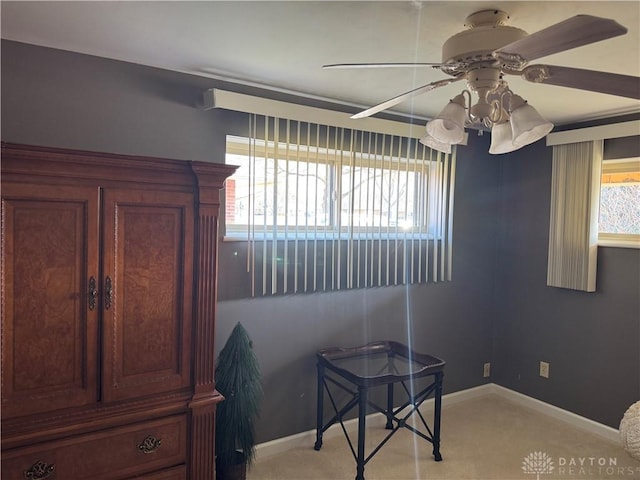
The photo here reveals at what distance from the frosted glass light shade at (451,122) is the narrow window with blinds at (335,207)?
4.03ft

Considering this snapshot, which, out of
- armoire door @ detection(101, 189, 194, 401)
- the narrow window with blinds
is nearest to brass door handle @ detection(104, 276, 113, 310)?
armoire door @ detection(101, 189, 194, 401)

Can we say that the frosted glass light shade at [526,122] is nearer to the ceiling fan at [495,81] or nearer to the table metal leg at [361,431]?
the ceiling fan at [495,81]

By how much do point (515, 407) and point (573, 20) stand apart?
130 inches

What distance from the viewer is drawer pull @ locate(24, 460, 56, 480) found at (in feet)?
5.52

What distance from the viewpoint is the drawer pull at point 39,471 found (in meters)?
1.68

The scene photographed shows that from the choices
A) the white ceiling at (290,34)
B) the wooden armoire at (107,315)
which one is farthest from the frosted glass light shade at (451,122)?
the wooden armoire at (107,315)

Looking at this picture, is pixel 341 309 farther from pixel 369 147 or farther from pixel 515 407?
pixel 515 407

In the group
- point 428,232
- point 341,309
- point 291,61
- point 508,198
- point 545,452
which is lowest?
point 545,452

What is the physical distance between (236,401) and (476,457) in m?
1.54

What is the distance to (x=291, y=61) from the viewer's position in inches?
87.0

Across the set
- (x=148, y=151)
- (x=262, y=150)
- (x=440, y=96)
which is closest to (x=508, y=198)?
(x=440, y=96)

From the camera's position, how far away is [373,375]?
262 cm

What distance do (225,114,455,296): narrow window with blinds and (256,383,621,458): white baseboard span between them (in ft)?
3.00

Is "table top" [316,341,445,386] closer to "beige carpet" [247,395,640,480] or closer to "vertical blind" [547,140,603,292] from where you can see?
"beige carpet" [247,395,640,480]
